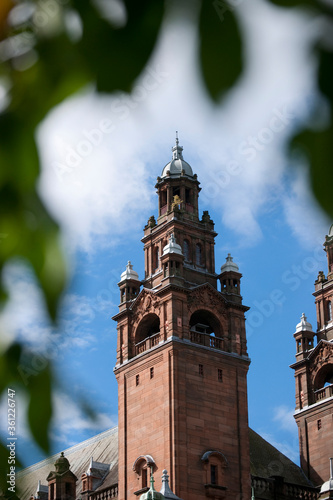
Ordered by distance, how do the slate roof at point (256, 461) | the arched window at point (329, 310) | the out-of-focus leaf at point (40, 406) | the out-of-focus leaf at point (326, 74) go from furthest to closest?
the arched window at point (329, 310), the slate roof at point (256, 461), the out-of-focus leaf at point (40, 406), the out-of-focus leaf at point (326, 74)

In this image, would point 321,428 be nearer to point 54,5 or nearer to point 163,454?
point 163,454

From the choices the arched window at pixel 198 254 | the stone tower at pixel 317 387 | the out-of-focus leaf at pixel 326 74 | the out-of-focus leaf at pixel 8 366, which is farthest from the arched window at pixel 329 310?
the out-of-focus leaf at pixel 326 74

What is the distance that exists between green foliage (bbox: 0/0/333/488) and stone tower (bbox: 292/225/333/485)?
57887 millimetres

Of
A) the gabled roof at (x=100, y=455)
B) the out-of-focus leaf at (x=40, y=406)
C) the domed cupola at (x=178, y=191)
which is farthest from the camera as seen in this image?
the gabled roof at (x=100, y=455)

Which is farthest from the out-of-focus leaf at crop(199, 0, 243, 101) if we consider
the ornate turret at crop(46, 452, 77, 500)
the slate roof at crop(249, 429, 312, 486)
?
the slate roof at crop(249, 429, 312, 486)

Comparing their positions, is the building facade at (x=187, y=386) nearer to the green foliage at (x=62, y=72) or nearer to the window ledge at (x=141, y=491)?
the window ledge at (x=141, y=491)

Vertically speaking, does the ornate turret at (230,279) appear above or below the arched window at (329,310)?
below

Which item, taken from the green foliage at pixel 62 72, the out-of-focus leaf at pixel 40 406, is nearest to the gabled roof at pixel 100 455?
the out-of-focus leaf at pixel 40 406

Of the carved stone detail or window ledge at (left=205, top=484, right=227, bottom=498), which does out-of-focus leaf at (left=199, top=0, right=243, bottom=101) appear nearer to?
window ledge at (left=205, top=484, right=227, bottom=498)

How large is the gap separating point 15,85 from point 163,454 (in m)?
47.9

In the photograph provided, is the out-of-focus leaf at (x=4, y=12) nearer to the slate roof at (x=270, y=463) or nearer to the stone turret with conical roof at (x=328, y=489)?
the stone turret with conical roof at (x=328, y=489)

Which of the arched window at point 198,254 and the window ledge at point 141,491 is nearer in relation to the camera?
the window ledge at point 141,491

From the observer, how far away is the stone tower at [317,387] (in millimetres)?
59844

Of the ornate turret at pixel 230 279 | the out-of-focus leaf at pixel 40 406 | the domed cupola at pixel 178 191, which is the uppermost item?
the domed cupola at pixel 178 191
